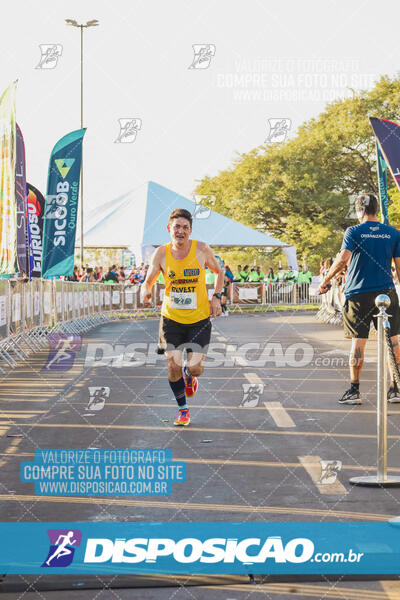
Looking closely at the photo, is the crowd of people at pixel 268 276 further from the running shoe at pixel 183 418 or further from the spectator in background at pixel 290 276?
the running shoe at pixel 183 418

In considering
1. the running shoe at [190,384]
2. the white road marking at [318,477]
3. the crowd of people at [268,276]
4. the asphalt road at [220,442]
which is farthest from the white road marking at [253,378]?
the crowd of people at [268,276]

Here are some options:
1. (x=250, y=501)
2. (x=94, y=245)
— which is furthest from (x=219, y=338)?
(x=94, y=245)

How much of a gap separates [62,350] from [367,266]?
890 cm

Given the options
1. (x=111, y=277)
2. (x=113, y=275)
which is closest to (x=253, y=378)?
(x=111, y=277)

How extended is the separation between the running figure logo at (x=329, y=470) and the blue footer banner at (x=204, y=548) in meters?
1.06

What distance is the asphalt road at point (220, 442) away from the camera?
3943mm

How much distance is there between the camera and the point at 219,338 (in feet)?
64.2

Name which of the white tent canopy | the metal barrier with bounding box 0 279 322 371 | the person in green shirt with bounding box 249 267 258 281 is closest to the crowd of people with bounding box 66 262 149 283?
the metal barrier with bounding box 0 279 322 371

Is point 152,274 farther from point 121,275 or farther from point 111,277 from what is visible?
point 121,275

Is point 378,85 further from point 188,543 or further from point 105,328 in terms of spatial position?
point 188,543

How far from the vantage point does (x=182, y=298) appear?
810cm

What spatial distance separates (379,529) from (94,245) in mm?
37321

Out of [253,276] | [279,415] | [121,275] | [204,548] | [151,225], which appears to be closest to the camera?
[204,548]

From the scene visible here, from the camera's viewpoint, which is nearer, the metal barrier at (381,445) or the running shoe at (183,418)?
the metal barrier at (381,445)
